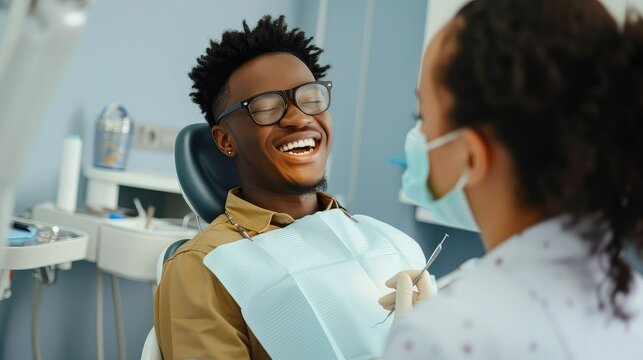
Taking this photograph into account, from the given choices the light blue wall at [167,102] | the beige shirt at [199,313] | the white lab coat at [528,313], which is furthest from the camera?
the light blue wall at [167,102]

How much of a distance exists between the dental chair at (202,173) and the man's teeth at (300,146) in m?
0.20

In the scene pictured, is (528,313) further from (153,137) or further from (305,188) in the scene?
(153,137)

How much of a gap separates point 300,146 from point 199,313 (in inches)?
17.3

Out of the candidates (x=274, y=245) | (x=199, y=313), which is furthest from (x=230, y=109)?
(x=199, y=313)

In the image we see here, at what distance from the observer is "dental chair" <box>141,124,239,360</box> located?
1.38 m

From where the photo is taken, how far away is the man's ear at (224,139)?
1.38 meters

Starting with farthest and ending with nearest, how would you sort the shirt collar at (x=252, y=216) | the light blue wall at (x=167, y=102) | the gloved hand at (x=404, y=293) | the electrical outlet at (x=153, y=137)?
the electrical outlet at (x=153, y=137) < the light blue wall at (x=167, y=102) < the shirt collar at (x=252, y=216) < the gloved hand at (x=404, y=293)

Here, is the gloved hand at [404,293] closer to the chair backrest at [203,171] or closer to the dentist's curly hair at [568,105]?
the dentist's curly hair at [568,105]

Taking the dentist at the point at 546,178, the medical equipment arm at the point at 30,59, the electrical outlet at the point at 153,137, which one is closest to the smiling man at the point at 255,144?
the dentist at the point at 546,178

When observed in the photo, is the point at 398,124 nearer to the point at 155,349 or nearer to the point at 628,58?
the point at 155,349

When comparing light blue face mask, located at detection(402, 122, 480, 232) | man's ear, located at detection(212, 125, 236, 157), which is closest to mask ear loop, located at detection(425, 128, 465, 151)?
light blue face mask, located at detection(402, 122, 480, 232)

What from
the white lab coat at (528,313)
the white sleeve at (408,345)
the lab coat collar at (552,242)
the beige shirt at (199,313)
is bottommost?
Answer: the beige shirt at (199,313)

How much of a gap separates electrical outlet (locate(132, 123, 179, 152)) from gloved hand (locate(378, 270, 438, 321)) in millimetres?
1658

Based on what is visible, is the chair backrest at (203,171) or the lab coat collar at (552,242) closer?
the lab coat collar at (552,242)
